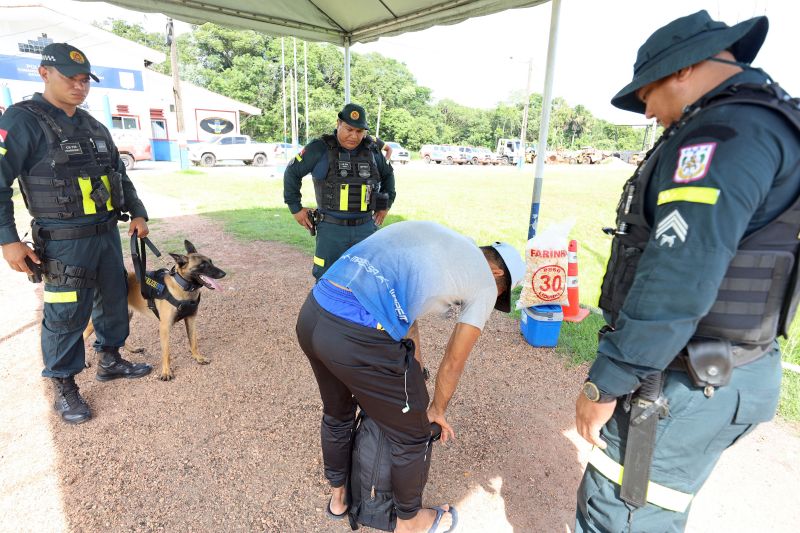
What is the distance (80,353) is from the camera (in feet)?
10.0

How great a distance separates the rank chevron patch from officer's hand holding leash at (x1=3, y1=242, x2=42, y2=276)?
11.5 feet

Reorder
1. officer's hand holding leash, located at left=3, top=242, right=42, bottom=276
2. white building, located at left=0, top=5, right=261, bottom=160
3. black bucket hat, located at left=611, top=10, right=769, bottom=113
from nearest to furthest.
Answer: black bucket hat, located at left=611, top=10, right=769, bottom=113, officer's hand holding leash, located at left=3, top=242, right=42, bottom=276, white building, located at left=0, top=5, right=261, bottom=160

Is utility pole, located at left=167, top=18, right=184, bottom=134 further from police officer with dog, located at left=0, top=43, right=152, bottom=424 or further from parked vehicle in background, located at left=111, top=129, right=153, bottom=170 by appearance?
police officer with dog, located at left=0, top=43, right=152, bottom=424

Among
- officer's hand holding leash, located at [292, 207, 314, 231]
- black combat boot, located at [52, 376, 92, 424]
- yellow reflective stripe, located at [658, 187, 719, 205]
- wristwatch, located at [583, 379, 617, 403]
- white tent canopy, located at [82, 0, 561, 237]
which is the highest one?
white tent canopy, located at [82, 0, 561, 237]

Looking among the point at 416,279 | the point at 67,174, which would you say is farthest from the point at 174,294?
the point at 416,279

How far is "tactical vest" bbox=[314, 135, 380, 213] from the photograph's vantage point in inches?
161

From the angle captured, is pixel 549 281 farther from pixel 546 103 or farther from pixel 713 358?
pixel 713 358

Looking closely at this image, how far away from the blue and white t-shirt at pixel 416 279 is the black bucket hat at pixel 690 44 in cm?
84

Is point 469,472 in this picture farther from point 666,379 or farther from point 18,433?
point 18,433

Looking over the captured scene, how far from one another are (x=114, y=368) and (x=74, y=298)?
766 mm

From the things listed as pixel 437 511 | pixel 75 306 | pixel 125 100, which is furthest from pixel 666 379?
pixel 125 100

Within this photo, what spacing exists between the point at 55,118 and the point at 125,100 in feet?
82.3

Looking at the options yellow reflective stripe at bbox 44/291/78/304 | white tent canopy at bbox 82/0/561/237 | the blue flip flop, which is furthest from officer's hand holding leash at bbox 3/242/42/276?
white tent canopy at bbox 82/0/561/237

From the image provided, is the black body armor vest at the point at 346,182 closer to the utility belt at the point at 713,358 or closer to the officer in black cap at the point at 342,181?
the officer in black cap at the point at 342,181
